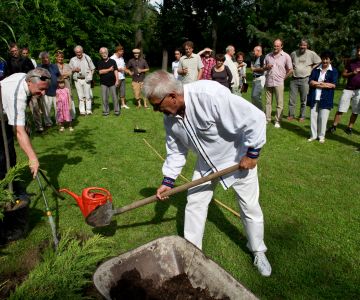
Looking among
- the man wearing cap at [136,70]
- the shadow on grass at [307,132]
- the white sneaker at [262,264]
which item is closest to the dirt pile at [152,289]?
the white sneaker at [262,264]

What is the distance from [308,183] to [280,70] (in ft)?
14.9

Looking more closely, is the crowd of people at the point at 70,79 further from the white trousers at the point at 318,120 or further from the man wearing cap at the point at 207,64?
the white trousers at the point at 318,120

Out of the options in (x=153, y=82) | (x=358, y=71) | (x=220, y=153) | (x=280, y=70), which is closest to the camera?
(x=153, y=82)

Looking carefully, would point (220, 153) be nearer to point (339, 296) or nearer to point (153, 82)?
point (153, 82)

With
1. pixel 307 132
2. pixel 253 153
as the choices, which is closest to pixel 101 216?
pixel 253 153

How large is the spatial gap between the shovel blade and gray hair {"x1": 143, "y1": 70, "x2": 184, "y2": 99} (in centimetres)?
151

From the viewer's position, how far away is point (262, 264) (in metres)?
3.61

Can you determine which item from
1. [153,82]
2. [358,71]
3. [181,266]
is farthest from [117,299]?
[358,71]

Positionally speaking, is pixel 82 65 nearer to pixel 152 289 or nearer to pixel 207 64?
pixel 207 64

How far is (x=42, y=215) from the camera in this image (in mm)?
4758

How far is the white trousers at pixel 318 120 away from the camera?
7.90 m

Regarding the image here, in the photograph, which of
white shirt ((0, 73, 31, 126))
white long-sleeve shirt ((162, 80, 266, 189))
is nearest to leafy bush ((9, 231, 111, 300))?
white long-sleeve shirt ((162, 80, 266, 189))

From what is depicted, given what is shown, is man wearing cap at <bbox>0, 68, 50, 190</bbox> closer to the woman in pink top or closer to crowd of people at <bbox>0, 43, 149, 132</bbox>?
crowd of people at <bbox>0, 43, 149, 132</bbox>

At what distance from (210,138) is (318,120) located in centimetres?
589
